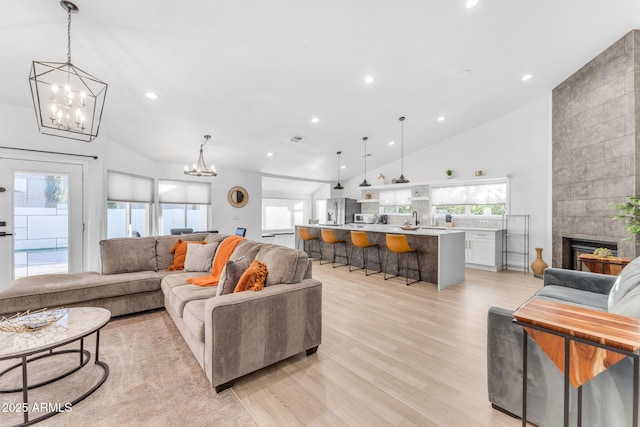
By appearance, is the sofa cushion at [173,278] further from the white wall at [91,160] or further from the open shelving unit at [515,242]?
the open shelving unit at [515,242]

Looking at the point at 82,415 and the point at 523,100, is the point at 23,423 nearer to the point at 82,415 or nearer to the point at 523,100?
the point at 82,415

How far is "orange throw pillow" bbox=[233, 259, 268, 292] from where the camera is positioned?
2162 millimetres

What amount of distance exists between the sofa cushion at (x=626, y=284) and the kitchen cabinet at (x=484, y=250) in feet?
12.6

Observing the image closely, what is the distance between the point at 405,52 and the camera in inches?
132

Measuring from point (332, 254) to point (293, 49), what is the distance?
4476 millimetres

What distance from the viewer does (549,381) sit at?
55.8 inches

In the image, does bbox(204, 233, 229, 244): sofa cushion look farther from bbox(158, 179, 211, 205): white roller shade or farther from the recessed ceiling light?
the recessed ceiling light

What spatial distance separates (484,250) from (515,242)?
0.71 metres

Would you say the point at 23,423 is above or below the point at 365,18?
below

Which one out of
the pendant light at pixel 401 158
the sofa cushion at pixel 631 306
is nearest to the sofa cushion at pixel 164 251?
Result: the pendant light at pixel 401 158

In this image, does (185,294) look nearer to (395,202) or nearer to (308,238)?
(308,238)

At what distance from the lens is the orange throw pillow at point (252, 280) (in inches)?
85.1

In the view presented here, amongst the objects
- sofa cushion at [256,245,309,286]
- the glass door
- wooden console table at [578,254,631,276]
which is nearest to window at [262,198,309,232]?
the glass door

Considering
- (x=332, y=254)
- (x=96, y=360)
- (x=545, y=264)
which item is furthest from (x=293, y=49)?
(x=545, y=264)
